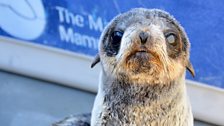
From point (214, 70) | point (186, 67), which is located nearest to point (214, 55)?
point (214, 70)

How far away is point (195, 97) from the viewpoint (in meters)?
2.12

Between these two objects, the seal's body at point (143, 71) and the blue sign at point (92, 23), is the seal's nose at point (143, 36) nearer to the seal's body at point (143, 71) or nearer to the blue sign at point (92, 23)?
the seal's body at point (143, 71)

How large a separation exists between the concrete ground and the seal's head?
102cm

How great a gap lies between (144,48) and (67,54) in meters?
1.24

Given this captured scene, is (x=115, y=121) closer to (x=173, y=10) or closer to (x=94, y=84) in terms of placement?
(x=173, y=10)

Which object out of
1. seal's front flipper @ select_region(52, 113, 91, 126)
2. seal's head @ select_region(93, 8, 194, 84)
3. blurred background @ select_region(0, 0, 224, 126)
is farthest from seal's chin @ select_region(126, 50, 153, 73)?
blurred background @ select_region(0, 0, 224, 126)

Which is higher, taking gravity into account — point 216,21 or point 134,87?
point 216,21

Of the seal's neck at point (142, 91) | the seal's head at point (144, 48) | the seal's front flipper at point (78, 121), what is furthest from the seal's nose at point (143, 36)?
the seal's front flipper at point (78, 121)

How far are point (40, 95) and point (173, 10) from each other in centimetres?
58

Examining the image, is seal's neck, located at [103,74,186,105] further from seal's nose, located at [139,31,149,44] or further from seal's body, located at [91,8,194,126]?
seal's nose, located at [139,31,149,44]

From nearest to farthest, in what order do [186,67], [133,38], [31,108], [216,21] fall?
[133,38] < [186,67] < [216,21] < [31,108]

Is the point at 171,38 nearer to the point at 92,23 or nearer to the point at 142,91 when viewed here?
the point at 142,91

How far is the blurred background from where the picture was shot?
2037mm

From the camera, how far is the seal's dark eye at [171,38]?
1079 mm
